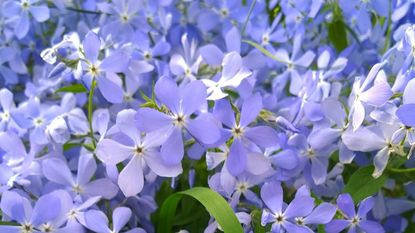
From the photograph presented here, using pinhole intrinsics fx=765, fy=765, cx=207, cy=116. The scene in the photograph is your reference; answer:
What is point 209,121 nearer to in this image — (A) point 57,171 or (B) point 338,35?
(A) point 57,171

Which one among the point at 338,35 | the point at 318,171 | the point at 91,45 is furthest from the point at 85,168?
the point at 338,35

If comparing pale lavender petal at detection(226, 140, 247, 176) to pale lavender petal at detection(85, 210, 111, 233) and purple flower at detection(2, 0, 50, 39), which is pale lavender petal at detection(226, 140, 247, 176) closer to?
pale lavender petal at detection(85, 210, 111, 233)

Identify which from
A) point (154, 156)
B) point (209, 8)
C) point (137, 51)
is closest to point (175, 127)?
point (154, 156)

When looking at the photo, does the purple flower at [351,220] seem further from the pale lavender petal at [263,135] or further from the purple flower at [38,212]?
the purple flower at [38,212]

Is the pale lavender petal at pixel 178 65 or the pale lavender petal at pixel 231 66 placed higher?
the pale lavender petal at pixel 231 66

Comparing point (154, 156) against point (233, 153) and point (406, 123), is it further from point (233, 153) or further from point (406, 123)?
point (406, 123)

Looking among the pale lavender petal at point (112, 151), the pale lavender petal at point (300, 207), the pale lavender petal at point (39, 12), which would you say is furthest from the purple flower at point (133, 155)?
the pale lavender petal at point (39, 12)

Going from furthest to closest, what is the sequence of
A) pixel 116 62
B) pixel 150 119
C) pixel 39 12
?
pixel 39 12 → pixel 116 62 → pixel 150 119
